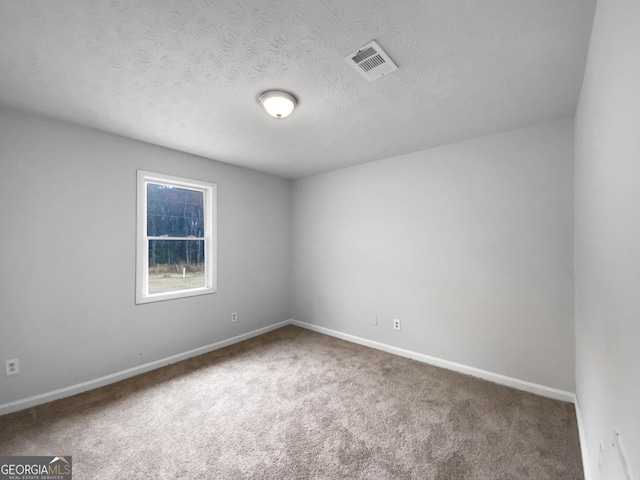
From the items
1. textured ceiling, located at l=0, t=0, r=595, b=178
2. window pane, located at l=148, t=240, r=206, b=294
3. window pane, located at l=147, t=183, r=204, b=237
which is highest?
textured ceiling, located at l=0, t=0, r=595, b=178

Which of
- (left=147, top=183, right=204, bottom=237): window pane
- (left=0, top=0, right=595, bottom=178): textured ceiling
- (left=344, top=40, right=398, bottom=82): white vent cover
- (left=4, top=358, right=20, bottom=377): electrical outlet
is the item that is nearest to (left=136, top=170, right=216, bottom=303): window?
(left=147, top=183, right=204, bottom=237): window pane

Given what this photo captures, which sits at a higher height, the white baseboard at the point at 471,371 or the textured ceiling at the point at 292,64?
the textured ceiling at the point at 292,64

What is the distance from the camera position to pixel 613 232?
104 centimetres

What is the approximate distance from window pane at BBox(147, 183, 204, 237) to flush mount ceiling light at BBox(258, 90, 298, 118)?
6.18 feet

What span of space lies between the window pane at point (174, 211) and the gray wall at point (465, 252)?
70.6 inches

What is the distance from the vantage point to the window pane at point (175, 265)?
10.2ft

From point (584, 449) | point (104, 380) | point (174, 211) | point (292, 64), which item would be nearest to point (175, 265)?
point (174, 211)

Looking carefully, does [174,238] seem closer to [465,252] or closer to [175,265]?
[175,265]

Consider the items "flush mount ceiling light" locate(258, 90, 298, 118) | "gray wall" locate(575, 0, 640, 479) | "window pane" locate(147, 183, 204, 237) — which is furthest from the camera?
"window pane" locate(147, 183, 204, 237)

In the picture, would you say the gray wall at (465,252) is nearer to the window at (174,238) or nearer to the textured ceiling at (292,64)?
the textured ceiling at (292,64)

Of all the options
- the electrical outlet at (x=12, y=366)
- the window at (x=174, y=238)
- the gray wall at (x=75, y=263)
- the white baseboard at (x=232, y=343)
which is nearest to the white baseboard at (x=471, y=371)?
the white baseboard at (x=232, y=343)

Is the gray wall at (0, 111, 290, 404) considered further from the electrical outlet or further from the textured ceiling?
the textured ceiling

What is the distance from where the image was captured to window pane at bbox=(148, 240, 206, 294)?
3.11 metres

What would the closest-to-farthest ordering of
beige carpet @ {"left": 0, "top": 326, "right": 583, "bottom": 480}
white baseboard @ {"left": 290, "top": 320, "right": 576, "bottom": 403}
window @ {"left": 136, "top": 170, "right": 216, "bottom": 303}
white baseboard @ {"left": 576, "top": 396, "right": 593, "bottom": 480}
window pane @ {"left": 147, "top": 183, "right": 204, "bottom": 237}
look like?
white baseboard @ {"left": 576, "top": 396, "right": 593, "bottom": 480} → beige carpet @ {"left": 0, "top": 326, "right": 583, "bottom": 480} → white baseboard @ {"left": 290, "top": 320, "right": 576, "bottom": 403} → window @ {"left": 136, "top": 170, "right": 216, "bottom": 303} → window pane @ {"left": 147, "top": 183, "right": 204, "bottom": 237}
